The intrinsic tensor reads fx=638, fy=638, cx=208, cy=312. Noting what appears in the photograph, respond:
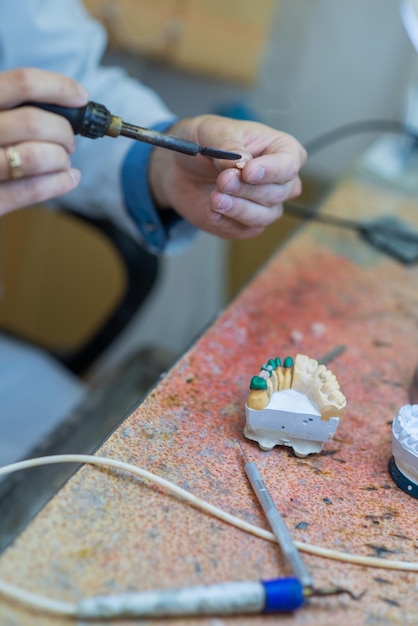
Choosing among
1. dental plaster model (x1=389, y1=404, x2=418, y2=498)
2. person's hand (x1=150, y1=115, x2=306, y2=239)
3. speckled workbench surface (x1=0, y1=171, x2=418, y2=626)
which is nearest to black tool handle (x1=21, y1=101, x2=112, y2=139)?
person's hand (x1=150, y1=115, x2=306, y2=239)

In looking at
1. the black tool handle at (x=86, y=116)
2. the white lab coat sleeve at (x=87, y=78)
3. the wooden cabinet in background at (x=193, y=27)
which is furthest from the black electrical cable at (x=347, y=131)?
the black tool handle at (x=86, y=116)

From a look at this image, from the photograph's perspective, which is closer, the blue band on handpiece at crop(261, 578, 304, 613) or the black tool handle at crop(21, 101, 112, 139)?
the blue band on handpiece at crop(261, 578, 304, 613)

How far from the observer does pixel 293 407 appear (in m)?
0.47

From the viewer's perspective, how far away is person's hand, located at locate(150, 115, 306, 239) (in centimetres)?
55

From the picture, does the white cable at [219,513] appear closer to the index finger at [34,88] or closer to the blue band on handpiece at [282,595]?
Result: the blue band on handpiece at [282,595]

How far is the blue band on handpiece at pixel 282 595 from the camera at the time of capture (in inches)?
14.1

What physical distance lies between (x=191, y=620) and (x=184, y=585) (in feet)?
0.07

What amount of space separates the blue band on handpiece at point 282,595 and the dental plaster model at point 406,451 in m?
0.14

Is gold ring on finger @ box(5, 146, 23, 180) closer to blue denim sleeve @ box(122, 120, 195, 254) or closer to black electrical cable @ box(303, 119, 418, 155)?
blue denim sleeve @ box(122, 120, 195, 254)

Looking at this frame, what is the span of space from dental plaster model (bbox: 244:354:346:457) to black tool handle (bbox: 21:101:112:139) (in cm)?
24

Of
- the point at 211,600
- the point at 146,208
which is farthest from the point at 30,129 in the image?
the point at 211,600

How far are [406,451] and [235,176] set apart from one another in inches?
10.3

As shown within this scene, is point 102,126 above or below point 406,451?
above

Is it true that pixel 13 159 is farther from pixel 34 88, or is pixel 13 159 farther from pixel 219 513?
pixel 219 513
